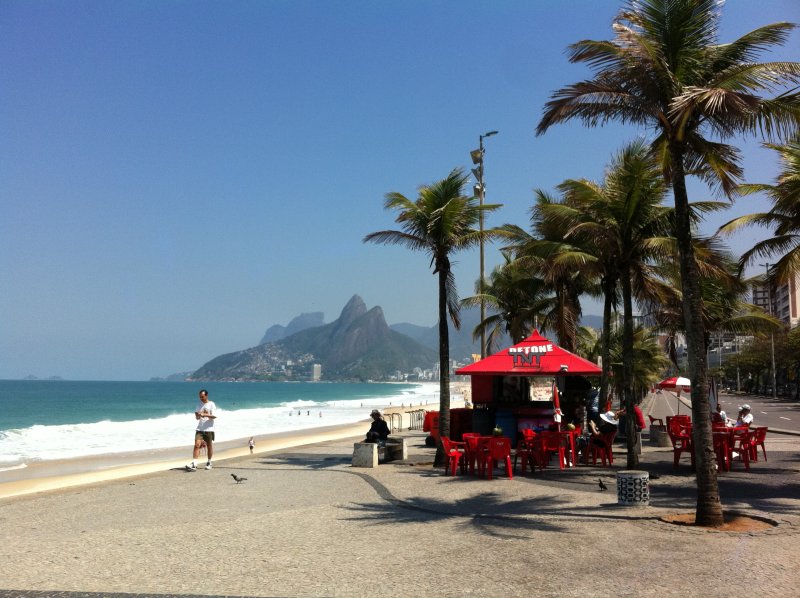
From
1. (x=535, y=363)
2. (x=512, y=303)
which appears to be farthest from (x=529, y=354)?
(x=512, y=303)

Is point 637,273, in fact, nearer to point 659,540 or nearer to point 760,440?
point 760,440

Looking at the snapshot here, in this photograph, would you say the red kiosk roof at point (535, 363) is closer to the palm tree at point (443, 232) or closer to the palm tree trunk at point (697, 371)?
the palm tree at point (443, 232)

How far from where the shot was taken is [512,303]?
2405cm

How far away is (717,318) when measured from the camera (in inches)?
757

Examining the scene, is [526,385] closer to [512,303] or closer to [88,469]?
[512,303]

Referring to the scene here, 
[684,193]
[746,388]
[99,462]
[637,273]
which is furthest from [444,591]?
[746,388]

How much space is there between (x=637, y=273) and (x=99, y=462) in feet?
60.3

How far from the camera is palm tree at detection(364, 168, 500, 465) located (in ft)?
43.3

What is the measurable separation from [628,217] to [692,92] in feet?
16.0

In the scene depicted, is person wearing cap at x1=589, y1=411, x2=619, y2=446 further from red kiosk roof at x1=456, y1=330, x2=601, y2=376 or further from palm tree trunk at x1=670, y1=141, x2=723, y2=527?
palm tree trunk at x1=670, y1=141, x2=723, y2=527

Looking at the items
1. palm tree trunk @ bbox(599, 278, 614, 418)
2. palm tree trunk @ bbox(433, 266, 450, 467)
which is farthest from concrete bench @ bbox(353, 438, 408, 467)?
palm tree trunk @ bbox(599, 278, 614, 418)

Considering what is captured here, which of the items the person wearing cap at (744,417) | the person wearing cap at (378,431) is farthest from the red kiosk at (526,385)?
the person wearing cap at (744,417)

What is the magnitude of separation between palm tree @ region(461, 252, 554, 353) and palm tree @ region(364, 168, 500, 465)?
6474 mm

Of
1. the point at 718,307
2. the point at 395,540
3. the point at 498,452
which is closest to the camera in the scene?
the point at 395,540
